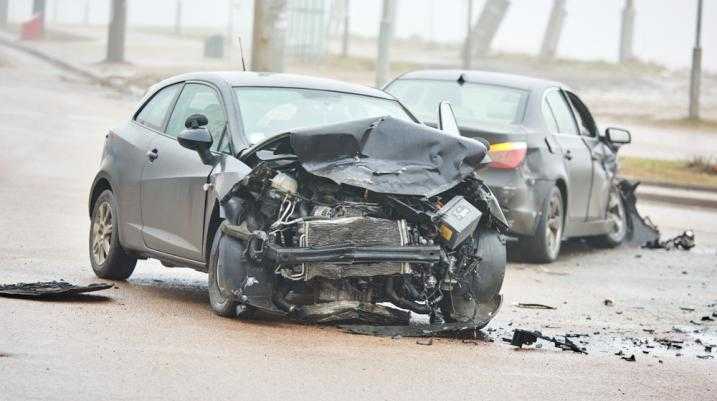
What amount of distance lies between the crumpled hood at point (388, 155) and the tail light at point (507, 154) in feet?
14.4

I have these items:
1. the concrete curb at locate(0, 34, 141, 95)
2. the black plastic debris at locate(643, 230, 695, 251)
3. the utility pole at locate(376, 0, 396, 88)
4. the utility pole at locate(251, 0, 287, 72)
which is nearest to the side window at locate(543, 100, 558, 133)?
the black plastic debris at locate(643, 230, 695, 251)

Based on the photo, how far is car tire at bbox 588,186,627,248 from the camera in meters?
17.0

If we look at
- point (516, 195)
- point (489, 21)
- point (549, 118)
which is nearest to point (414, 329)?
point (516, 195)

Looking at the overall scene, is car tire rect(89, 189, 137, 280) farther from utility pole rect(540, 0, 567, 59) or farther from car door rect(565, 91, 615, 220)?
utility pole rect(540, 0, 567, 59)

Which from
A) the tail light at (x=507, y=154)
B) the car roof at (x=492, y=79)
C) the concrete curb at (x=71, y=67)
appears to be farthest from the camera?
the concrete curb at (x=71, y=67)

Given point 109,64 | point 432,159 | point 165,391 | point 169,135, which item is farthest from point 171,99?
point 109,64

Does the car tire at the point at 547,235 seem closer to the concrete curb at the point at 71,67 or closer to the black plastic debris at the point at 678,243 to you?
the black plastic debris at the point at 678,243

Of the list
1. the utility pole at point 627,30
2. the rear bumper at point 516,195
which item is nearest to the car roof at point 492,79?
the rear bumper at point 516,195

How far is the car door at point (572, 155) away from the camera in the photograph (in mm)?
15094

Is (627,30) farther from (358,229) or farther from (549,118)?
(358,229)

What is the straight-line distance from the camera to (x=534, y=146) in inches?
563

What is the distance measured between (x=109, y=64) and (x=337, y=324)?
35206mm

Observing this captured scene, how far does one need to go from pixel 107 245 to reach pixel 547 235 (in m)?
4.81

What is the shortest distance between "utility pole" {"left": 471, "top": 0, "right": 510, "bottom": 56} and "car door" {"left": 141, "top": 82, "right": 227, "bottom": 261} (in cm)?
4298
